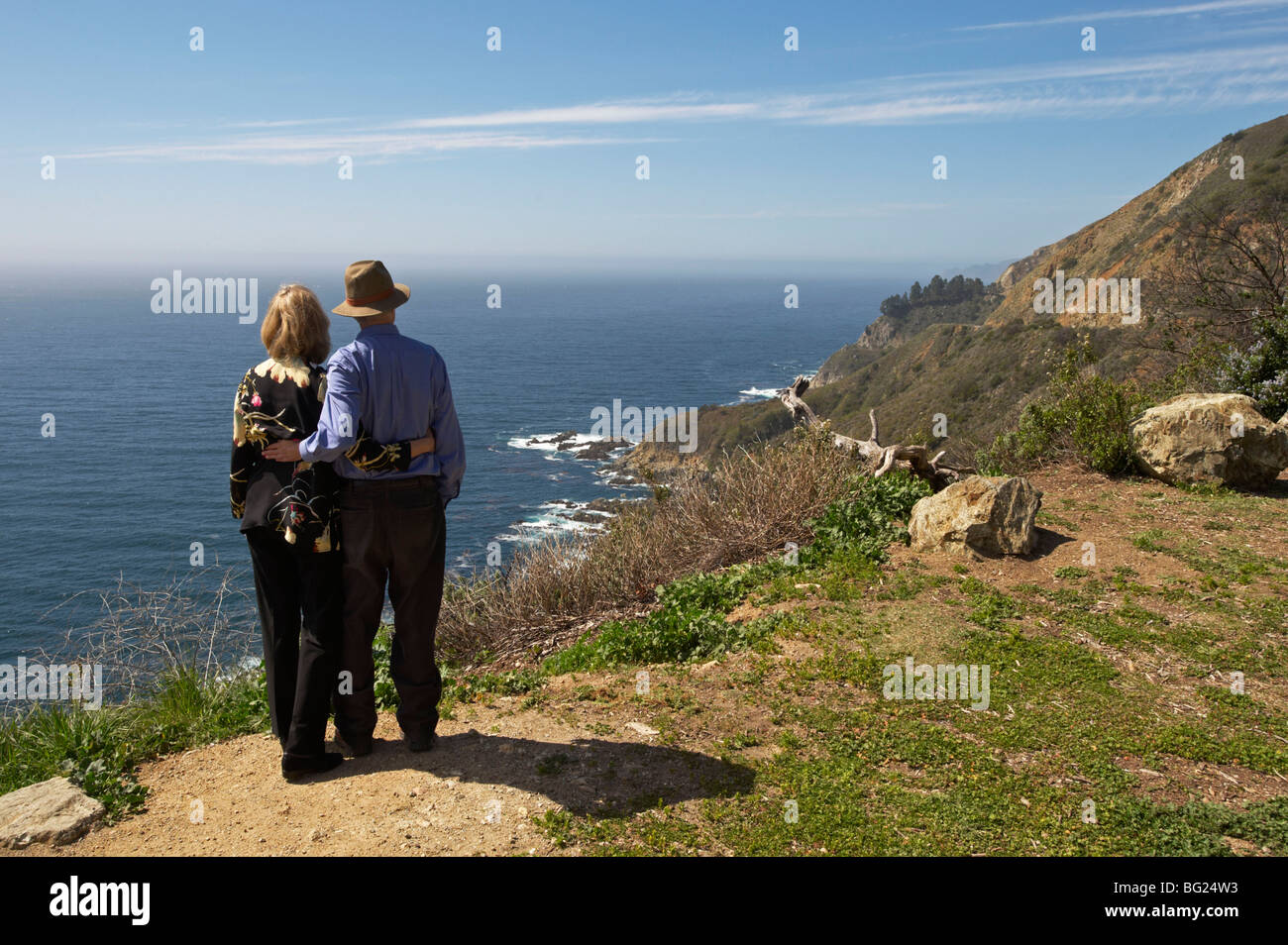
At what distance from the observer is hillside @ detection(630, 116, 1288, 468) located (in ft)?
119

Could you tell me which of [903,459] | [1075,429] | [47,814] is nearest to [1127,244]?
[1075,429]

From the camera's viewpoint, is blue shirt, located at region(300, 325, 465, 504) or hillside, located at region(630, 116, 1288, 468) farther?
hillside, located at region(630, 116, 1288, 468)

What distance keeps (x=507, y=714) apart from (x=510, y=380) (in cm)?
9337

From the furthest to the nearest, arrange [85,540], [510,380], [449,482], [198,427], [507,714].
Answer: [510,380] < [198,427] < [85,540] < [507,714] < [449,482]

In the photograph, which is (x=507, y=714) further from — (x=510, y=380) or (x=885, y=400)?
(x=510, y=380)

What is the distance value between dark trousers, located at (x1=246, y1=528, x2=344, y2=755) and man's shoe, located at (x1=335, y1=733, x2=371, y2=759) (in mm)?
165

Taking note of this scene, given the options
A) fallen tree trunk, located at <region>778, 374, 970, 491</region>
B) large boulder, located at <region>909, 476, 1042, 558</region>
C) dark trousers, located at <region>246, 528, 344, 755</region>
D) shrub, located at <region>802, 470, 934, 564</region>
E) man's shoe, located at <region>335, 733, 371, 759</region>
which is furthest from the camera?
fallen tree trunk, located at <region>778, 374, 970, 491</region>

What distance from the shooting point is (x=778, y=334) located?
16750cm

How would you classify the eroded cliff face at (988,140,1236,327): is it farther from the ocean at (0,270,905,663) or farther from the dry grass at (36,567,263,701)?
the dry grass at (36,567,263,701)

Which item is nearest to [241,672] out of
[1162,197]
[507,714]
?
[507,714]

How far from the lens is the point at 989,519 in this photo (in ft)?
23.1

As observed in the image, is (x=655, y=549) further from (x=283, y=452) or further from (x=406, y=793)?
(x=283, y=452)

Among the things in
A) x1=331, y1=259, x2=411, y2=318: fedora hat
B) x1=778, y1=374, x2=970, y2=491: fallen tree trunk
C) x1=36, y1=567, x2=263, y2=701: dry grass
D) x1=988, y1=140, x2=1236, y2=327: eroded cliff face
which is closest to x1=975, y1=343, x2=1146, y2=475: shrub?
x1=778, y1=374, x2=970, y2=491: fallen tree trunk

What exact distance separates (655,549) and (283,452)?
5028 mm
